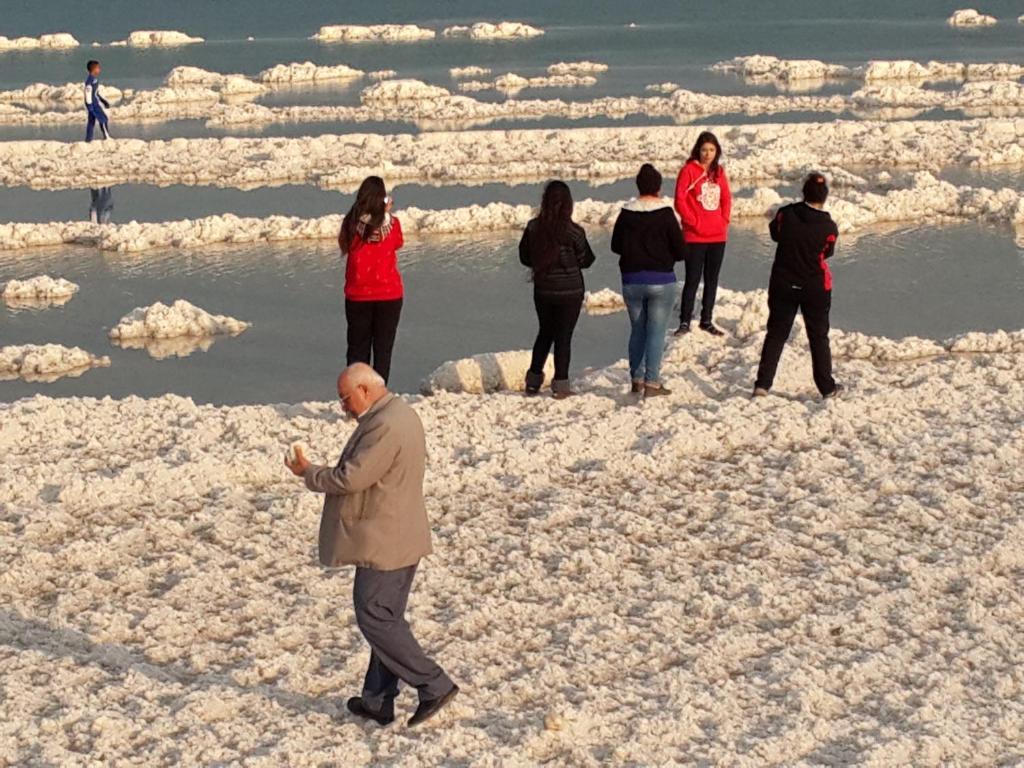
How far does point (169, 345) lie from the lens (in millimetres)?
12547

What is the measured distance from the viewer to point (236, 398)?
11000 mm

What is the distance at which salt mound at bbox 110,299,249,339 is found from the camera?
12742 mm

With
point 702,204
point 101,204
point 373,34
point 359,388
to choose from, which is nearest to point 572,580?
point 359,388

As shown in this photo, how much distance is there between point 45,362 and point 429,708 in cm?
690

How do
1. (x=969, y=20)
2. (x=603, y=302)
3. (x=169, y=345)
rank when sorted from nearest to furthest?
1. (x=169, y=345)
2. (x=603, y=302)
3. (x=969, y=20)

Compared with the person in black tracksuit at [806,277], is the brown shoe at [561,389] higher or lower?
lower

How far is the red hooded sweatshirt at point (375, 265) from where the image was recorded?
31.0ft

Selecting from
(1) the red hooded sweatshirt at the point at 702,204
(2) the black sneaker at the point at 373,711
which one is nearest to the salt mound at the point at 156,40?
(1) the red hooded sweatshirt at the point at 702,204

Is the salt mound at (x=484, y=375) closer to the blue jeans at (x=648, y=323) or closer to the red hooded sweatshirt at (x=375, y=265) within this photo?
the blue jeans at (x=648, y=323)

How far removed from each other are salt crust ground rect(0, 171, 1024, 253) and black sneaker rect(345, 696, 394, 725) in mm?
10937

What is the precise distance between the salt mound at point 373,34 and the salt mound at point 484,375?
168 feet

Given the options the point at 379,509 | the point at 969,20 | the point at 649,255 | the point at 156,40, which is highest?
the point at 969,20

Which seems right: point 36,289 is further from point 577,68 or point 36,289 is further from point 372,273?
point 577,68

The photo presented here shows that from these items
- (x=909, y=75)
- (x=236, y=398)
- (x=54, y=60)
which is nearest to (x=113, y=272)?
(x=236, y=398)
